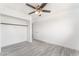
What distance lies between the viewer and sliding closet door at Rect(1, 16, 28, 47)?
3182 millimetres

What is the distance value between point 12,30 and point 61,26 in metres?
2.41

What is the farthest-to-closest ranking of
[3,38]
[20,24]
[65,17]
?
[20,24]
[65,17]
[3,38]

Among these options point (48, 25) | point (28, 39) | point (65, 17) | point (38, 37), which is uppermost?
point (65, 17)

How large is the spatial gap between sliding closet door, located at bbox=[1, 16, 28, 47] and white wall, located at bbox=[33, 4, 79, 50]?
98 cm

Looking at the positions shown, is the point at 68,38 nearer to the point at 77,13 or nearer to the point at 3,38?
the point at 77,13

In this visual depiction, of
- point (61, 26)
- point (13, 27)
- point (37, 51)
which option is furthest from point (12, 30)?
point (61, 26)

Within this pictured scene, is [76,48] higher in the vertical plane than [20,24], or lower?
lower

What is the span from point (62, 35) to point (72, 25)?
0.68 meters

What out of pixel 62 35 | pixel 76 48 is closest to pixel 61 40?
pixel 62 35

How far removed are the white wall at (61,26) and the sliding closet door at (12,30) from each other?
3.22 feet

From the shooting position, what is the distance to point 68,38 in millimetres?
3297

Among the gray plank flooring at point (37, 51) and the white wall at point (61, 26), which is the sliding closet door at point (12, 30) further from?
the white wall at point (61, 26)

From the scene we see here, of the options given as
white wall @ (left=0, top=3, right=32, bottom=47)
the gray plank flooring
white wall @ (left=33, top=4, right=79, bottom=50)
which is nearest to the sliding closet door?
white wall @ (left=0, top=3, right=32, bottom=47)

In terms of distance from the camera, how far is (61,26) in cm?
352
